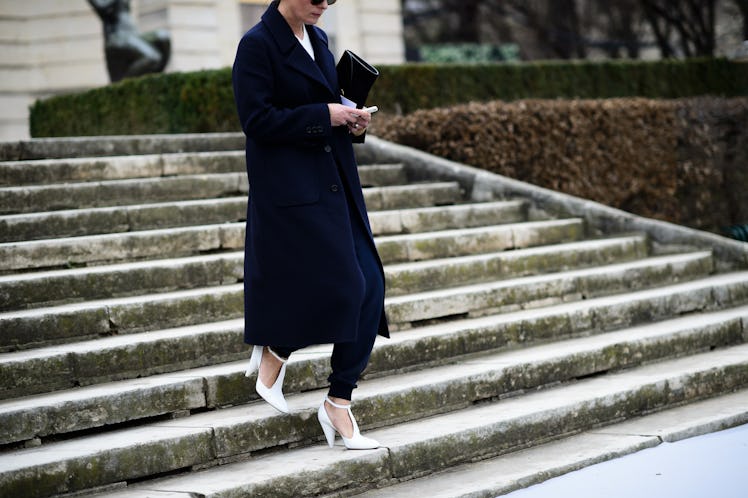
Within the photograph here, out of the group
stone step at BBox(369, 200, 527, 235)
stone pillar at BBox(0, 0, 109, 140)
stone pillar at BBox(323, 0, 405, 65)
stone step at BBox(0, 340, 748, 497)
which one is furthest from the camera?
stone pillar at BBox(323, 0, 405, 65)

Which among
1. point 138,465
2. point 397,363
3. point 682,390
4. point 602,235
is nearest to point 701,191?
point 602,235

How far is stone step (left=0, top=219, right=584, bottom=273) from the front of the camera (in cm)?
627

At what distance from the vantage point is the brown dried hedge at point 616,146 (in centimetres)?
962

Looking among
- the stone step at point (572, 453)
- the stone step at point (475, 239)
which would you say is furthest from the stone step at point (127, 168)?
the stone step at point (572, 453)

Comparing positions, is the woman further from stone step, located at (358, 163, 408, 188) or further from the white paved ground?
stone step, located at (358, 163, 408, 188)

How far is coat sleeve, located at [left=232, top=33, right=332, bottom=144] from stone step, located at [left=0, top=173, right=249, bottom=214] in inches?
119

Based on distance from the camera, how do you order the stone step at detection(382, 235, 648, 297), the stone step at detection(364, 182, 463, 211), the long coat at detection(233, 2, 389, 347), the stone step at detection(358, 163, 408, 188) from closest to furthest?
the long coat at detection(233, 2, 389, 347), the stone step at detection(382, 235, 648, 297), the stone step at detection(364, 182, 463, 211), the stone step at detection(358, 163, 408, 188)

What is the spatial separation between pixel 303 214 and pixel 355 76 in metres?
0.70

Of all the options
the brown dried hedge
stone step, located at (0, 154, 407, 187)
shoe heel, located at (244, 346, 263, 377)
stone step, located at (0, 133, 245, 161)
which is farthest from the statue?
shoe heel, located at (244, 346, 263, 377)

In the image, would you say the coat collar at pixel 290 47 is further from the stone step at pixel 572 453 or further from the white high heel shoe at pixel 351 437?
the stone step at pixel 572 453

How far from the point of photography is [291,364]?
17.2 feet

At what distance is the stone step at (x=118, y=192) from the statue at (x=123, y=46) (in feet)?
13.5

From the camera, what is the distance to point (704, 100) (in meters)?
11.9

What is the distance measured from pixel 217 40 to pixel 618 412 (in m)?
13.8
